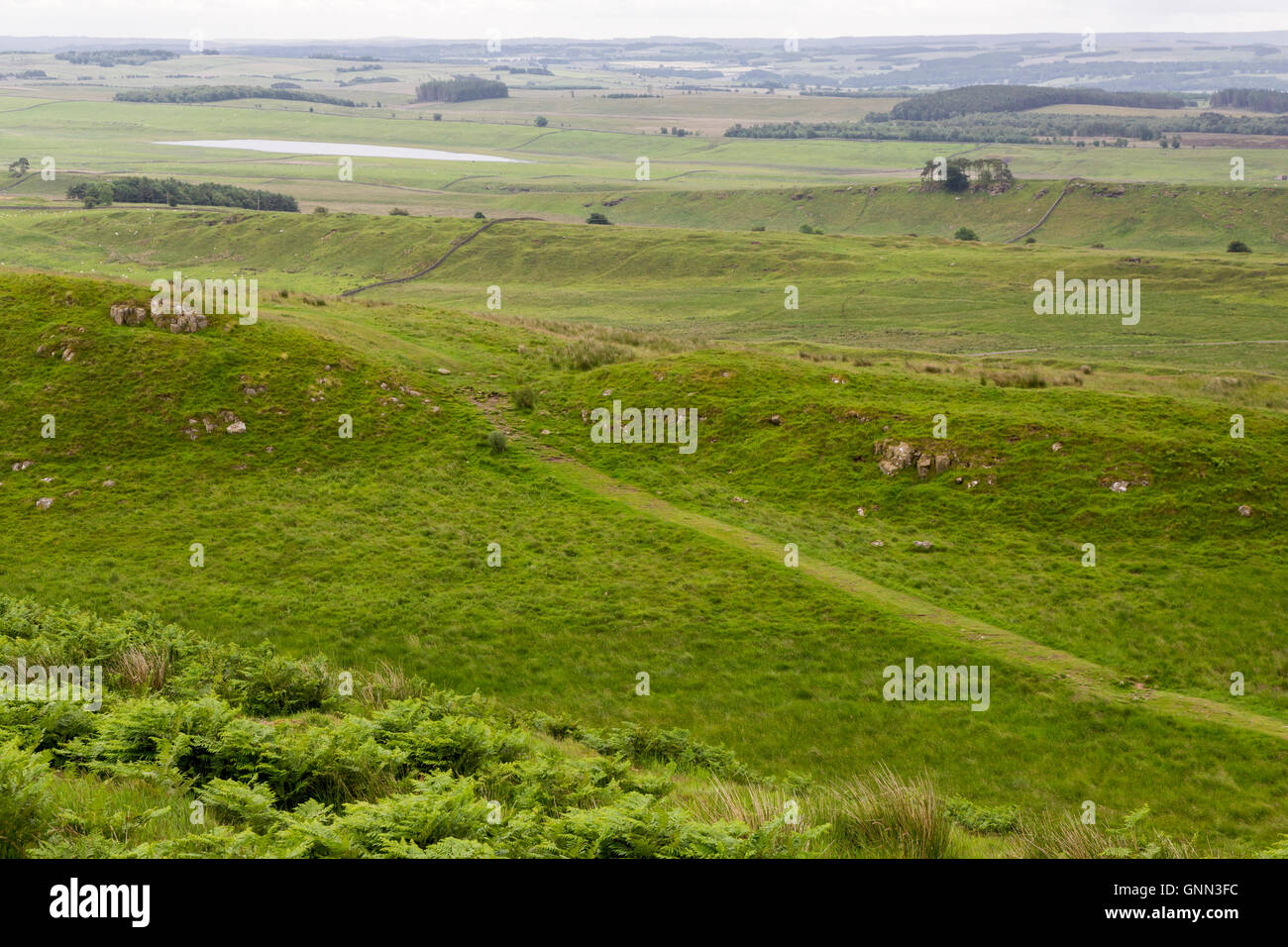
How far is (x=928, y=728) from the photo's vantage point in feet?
62.0

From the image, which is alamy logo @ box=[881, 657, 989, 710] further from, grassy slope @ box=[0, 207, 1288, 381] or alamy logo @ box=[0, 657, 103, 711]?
grassy slope @ box=[0, 207, 1288, 381]

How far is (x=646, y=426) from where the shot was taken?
111ft

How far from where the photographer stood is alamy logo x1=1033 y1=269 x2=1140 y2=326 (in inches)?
3278

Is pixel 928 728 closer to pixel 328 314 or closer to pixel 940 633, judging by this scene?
pixel 940 633

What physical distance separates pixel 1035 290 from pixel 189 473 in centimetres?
8152

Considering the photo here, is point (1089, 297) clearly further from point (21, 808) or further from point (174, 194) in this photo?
point (174, 194)

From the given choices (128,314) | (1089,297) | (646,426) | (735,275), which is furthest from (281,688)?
(735,275)

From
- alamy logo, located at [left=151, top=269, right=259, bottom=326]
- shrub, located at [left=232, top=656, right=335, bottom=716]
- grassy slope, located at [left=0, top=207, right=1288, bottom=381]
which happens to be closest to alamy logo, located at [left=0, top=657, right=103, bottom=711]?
shrub, located at [left=232, top=656, right=335, bottom=716]

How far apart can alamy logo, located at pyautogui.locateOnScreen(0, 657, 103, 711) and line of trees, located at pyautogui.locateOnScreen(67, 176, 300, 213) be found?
492ft
